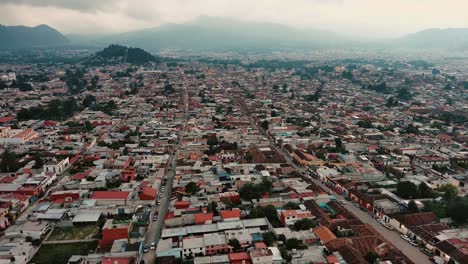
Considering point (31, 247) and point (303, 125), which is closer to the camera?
point (31, 247)

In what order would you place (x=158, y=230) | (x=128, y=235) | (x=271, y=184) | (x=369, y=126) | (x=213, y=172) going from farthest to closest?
(x=369, y=126)
(x=213, y=172)
(x=271, y=184)
(x=158, y=230)
(x=128, y=235)

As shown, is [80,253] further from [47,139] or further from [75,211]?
[47,139]

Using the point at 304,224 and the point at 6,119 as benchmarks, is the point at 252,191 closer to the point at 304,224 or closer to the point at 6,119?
the point at 304,224

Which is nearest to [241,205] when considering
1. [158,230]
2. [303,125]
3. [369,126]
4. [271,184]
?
[271,184]

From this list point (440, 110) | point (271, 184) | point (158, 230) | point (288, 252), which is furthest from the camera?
point (440, 110)

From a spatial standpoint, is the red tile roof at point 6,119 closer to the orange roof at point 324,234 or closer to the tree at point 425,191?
the orange roof at point 324,234

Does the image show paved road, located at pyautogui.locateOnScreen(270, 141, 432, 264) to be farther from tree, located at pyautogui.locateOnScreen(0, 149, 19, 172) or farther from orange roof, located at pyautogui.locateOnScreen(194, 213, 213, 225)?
tree, located at pyautogui.locateOnScreen(0, 149, 19, 172)

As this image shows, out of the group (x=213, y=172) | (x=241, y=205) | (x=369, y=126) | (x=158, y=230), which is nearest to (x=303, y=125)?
(x=369, y=126)
